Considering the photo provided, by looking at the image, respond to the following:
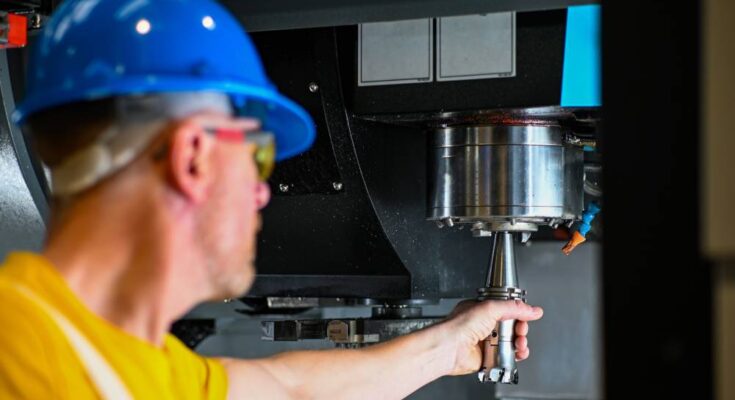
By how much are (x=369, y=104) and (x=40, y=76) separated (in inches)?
25.9

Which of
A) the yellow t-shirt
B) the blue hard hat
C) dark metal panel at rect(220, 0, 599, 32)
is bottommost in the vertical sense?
the yellow t-shirt

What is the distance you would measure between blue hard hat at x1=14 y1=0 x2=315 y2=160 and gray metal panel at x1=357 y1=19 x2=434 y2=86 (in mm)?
492

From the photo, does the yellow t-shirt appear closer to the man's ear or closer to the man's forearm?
the man's ear

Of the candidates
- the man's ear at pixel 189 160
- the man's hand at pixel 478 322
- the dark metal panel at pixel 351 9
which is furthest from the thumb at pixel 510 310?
the man's ear at pixel 189 160

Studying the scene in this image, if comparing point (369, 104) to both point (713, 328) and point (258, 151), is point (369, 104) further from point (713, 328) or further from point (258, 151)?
point (713, 328)

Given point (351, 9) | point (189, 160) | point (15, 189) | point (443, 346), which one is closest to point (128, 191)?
point (189, 160)

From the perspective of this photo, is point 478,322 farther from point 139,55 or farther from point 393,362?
point 139,55

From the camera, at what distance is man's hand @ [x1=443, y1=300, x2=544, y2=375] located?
1788 millimetres

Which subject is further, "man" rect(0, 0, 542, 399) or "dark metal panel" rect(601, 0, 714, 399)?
"man" rect(0, 0, 542, 399)

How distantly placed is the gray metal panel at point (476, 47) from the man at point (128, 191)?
52 cm

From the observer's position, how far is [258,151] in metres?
1.19

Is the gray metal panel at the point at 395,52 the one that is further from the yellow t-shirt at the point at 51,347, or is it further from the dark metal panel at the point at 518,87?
the yellow t-shirt at the point at 51,347

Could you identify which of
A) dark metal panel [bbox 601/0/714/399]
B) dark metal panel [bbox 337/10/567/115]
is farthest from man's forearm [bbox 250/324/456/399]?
dark metal panel [bbox 601/0/714/399]

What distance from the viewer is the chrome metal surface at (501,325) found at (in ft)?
5.89
